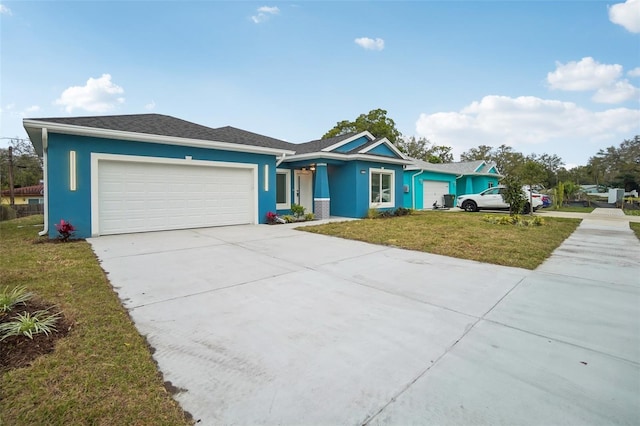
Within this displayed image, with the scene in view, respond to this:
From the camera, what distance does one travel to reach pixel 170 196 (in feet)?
31.5

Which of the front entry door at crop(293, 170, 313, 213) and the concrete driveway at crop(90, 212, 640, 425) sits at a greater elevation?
the front entry door at crop(293, 170, 313, 213)

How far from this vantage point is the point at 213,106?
663 inches

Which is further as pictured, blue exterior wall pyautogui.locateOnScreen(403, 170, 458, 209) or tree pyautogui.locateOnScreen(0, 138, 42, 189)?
tree pyautogui.locateOnScreen(0, 138, 42, 189)

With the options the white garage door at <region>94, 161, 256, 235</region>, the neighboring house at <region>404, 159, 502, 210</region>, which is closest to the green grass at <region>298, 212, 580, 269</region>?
the white garage door at <region>94, 161, 256, 235</region>

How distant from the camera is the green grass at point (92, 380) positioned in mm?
1758

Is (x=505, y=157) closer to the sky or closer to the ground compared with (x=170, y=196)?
closer to the sky

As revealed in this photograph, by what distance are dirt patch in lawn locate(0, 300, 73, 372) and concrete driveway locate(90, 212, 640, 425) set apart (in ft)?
2.06

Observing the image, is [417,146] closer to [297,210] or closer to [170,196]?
[297,210]

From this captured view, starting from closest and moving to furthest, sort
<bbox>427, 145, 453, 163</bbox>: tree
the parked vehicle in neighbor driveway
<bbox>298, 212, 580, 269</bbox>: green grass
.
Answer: <bbox>298, 212, 580, 269</bbox>: green grass → the parked vehicle in neighbor driveway → <bbox>427, 145, 453, 163</bbox>: tree

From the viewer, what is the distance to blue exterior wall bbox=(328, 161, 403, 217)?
1387 cm

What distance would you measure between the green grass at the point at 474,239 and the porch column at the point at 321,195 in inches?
132

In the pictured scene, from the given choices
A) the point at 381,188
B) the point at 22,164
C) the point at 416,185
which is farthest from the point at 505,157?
the point at 22,164

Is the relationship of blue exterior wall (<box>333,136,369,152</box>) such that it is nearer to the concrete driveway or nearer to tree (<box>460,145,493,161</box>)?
the concrete driveway

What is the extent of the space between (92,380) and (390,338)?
232 centimetres
